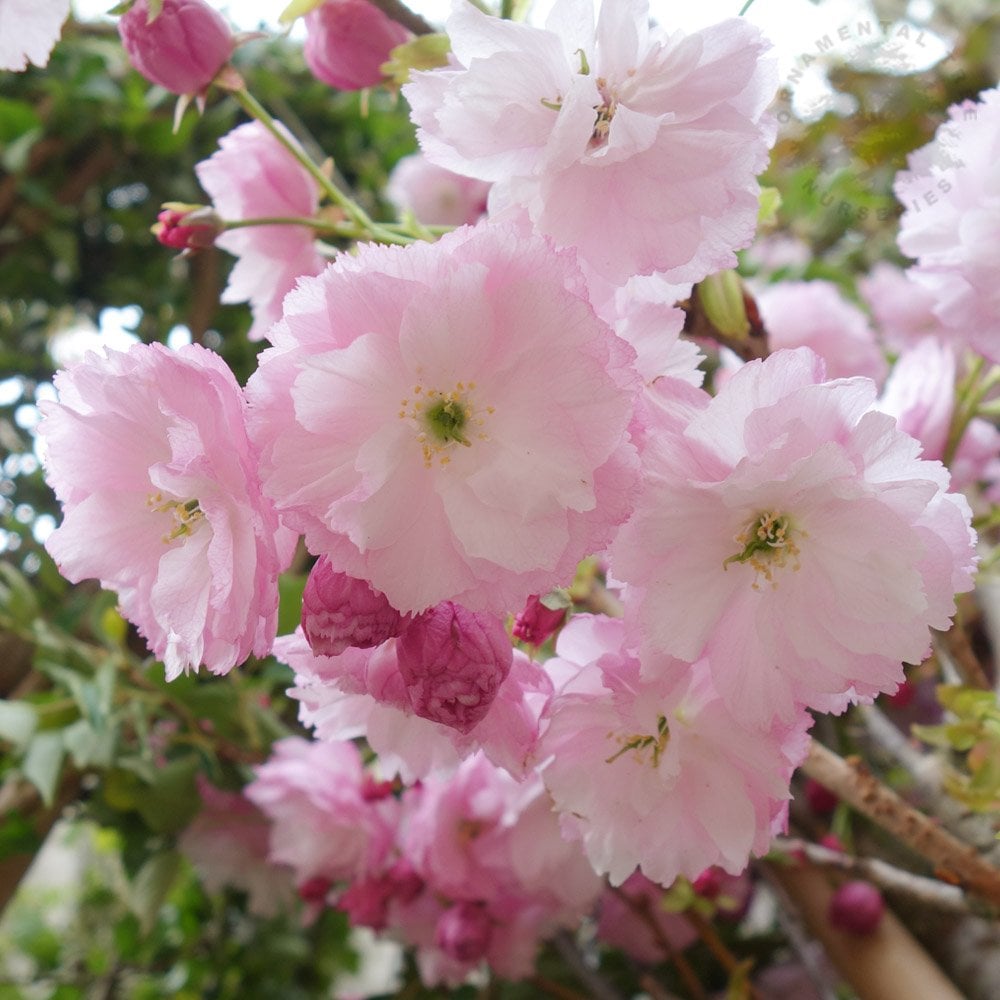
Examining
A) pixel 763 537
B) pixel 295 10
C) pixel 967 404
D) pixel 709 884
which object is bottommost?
pixel 709 884

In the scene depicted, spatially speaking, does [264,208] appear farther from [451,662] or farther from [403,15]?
[451,662]

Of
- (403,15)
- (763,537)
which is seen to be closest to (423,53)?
(403,15)

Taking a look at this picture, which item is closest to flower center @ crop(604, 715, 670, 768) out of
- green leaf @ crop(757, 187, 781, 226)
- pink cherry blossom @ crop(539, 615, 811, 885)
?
pink cherry blossom @ crop(539, 615, 811, 885)

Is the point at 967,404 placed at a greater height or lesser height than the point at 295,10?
lesser

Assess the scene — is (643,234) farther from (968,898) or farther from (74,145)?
(74,145)

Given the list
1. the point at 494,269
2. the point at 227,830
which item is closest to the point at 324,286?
the point at 494,269

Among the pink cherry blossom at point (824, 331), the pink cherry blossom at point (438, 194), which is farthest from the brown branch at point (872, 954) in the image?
the pink cherry blossom at point (438, 194)

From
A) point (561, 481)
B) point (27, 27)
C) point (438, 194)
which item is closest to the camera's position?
point (561, 481)
